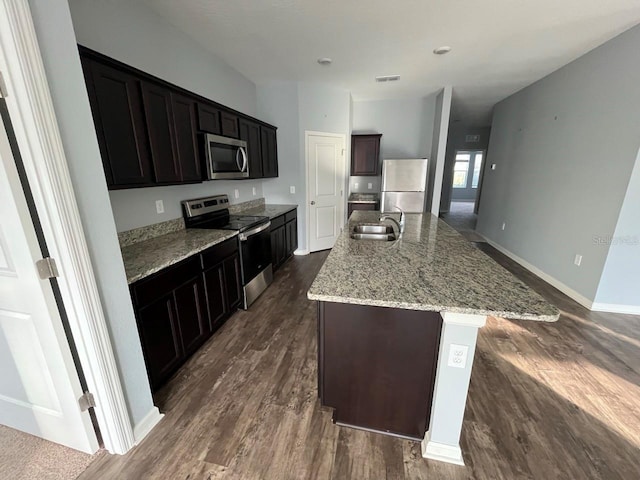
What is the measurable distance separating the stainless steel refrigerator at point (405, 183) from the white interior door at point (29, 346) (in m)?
4.47

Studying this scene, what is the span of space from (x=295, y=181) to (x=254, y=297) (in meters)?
2.20

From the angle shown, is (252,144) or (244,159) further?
(252,144)

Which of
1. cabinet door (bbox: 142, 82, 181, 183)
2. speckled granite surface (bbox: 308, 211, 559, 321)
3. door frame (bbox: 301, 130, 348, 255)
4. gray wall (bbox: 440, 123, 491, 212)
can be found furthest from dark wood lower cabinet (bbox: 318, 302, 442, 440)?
gray wall (bbox: 440, 123, 491, 212)

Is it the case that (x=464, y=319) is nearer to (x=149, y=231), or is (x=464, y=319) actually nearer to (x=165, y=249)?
(x=165, y=249)

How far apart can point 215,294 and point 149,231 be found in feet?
2.53

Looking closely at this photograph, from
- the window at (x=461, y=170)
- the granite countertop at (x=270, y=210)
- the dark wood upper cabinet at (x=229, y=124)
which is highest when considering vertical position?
the dark wood upper cabinet at (x=229, y=124)

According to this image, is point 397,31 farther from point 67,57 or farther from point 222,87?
point 67,57

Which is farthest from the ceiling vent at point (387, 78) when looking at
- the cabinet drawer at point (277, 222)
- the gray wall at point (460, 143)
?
the gray wall at point (460, 143)

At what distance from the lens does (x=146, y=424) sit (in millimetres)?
1524

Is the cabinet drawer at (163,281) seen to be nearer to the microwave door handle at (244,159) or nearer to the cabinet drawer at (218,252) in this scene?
the cabinet drawer at (218,252)

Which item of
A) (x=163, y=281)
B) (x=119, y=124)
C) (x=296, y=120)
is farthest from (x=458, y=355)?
(x=296, y=120)

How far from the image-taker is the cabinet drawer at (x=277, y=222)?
350 centimetres

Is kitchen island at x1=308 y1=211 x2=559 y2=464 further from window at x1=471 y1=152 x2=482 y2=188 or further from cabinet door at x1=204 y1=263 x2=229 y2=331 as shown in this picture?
window at x1=471 y1=152 x2=482 y2=188

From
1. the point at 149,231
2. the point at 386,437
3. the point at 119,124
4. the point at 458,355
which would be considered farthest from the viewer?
the point at 149,231
